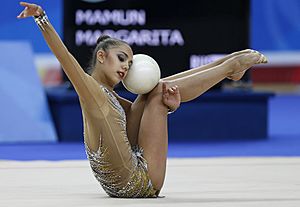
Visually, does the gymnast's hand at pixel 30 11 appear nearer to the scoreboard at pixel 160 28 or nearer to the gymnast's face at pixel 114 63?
the gymnast's face at pixel 114 63

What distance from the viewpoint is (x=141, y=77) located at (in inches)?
162

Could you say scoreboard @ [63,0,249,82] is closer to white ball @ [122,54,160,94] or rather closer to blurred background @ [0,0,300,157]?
blurred background @ [0,0,300,157]

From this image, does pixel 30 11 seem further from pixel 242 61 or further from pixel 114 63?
pixel 242 61

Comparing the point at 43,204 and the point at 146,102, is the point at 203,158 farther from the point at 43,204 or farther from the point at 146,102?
the point at 43,204

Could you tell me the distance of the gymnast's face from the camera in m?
4.00

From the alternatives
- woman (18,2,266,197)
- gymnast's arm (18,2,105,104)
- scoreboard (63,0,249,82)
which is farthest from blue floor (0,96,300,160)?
gymnast's arm (18,2,105,104)

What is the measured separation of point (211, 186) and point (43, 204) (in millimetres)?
1155

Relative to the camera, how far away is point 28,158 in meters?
6.44

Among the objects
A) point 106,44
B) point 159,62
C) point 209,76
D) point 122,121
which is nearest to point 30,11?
point 106,44

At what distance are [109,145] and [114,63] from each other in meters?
0.40

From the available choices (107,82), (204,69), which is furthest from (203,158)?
(107,82)

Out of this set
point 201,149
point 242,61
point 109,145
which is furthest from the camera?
point 201,149

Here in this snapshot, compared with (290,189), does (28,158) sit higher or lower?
lower

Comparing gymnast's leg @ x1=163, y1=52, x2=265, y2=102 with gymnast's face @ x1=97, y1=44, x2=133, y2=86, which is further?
gymnast's leg @ x1=163, y1=52, x2=265, y2=102
